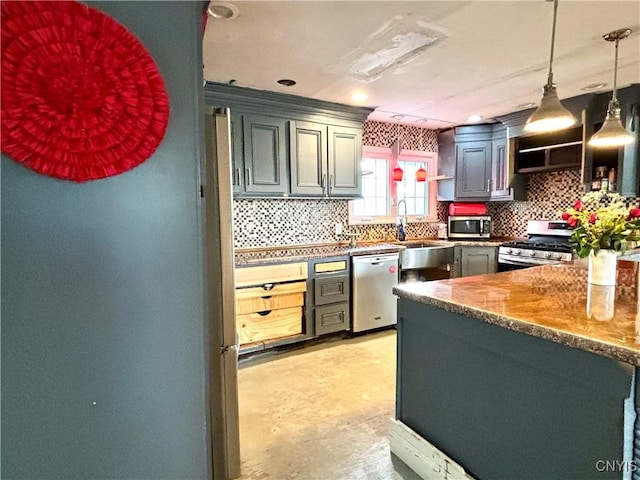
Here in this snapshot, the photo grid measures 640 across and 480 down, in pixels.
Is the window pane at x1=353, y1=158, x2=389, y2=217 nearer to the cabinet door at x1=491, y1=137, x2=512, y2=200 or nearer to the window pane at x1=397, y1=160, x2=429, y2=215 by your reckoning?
the window pane at x1=397, y1=160, x2=429, y2=215

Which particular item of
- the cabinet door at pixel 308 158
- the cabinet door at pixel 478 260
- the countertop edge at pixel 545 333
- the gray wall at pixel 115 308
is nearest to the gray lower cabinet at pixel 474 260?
the cabinet door at pixel 478 260

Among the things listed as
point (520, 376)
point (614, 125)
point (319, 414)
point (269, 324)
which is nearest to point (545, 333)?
point (520, 376)

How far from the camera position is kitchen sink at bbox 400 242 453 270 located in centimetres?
412

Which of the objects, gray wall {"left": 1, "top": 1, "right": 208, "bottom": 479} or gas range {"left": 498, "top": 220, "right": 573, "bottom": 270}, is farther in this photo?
gas range {"left": 498, "top": 220, "right": 573, "bottom": 270}

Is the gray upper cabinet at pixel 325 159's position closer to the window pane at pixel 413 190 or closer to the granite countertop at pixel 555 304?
the window pane at pixel 413 190

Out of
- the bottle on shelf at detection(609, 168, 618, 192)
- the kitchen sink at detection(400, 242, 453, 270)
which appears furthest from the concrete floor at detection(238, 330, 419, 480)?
the bottle on shelf at detection(609, 168, 618, 192)

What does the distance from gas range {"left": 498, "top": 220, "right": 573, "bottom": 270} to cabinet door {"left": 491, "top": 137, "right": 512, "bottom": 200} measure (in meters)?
0.51

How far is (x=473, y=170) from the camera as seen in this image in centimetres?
464

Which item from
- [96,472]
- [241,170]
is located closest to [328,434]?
[96,472]

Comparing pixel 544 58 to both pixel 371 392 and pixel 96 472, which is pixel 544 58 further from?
pixel 96 472

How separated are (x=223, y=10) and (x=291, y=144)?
5.42 feet

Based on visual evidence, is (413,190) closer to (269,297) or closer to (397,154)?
(397,154)

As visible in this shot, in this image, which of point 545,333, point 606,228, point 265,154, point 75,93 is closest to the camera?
point 75,93

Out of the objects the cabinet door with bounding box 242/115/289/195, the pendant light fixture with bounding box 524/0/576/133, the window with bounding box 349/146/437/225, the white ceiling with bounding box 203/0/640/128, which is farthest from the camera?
the window with bounding box 349/146/437/225
